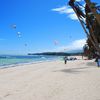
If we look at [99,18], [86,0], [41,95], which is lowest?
[41,95]

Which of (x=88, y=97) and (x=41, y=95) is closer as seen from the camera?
(x=88, y=97)

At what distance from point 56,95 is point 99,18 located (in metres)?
7.70

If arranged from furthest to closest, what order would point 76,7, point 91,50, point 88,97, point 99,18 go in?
point 91,50, point 88,97, point 76,7, point 99,18

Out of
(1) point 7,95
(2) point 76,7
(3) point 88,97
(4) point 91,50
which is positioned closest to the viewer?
(2) point 76,7

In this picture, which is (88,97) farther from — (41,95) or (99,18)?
(99,18)

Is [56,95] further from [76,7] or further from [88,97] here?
[76,7]

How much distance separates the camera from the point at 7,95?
43.1 feet

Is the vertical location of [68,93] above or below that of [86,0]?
below

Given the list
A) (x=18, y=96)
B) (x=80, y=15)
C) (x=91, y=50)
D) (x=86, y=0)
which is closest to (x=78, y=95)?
(x=18, y=96)

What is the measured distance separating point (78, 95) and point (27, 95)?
2.45 metres

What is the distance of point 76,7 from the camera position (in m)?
8.66

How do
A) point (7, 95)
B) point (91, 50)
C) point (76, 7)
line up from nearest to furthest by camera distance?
point (76, 7) < point (7, 95) < point (91, 50)

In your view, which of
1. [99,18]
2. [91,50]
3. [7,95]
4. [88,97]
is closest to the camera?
[99,18]

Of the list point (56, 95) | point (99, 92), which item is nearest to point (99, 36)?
point (99, 92)
